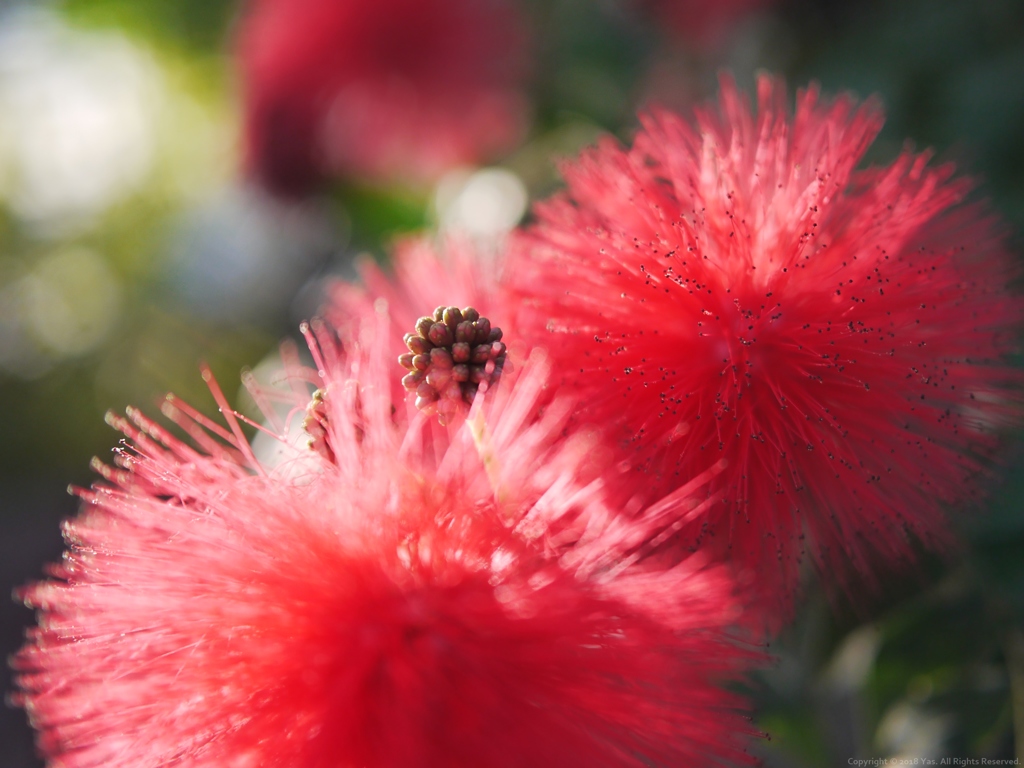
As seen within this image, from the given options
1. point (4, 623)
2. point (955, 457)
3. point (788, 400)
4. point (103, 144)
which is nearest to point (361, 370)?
point (788, 400)

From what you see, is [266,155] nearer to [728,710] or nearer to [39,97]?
[728,710]

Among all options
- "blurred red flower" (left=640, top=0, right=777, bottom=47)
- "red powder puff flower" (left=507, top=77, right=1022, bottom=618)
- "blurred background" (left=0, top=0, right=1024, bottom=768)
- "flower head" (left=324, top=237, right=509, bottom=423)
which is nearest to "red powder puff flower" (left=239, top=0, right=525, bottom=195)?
"blurred background" (left=0, top=0, right=1024, bottom=768)

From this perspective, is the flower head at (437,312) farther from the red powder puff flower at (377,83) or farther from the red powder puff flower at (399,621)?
the red powder puff flower at (377,83)

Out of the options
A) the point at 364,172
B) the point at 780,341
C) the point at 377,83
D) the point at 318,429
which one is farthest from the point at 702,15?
the point at 318,429

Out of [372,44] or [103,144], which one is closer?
[372,44]

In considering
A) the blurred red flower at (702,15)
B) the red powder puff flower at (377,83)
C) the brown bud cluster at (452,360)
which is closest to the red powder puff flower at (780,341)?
the brown bud cluster at (452,360)

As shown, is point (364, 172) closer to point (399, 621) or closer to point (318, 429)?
point (318, 429)

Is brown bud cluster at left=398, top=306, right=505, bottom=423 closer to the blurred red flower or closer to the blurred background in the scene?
the blurred background
